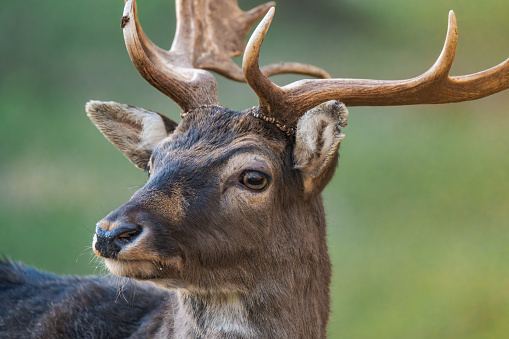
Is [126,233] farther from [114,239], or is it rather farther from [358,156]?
[358,156]

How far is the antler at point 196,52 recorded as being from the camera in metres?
4.00

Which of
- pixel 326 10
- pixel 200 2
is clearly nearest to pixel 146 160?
pixel 200 2

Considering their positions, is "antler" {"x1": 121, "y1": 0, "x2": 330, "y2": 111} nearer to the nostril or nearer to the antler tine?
the antler tine

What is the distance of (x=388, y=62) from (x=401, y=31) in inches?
50.9

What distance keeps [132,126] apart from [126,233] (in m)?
1.30

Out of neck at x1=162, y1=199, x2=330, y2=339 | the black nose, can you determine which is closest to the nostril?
the black nose

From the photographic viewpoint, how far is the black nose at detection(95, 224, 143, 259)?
10.3ft

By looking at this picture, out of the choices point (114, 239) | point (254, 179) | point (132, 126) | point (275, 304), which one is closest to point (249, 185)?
point (254, 179)

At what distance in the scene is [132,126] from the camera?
4301 mm

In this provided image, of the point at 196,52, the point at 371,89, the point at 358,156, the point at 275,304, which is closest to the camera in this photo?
the point at 275,304

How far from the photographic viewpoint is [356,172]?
39.3ft

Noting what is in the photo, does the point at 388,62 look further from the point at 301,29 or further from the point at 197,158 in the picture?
the point at 197,158

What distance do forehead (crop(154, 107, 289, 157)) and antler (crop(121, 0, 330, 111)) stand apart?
26cm

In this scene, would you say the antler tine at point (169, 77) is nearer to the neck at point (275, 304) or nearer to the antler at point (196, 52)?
the antler at point (196, 52)
